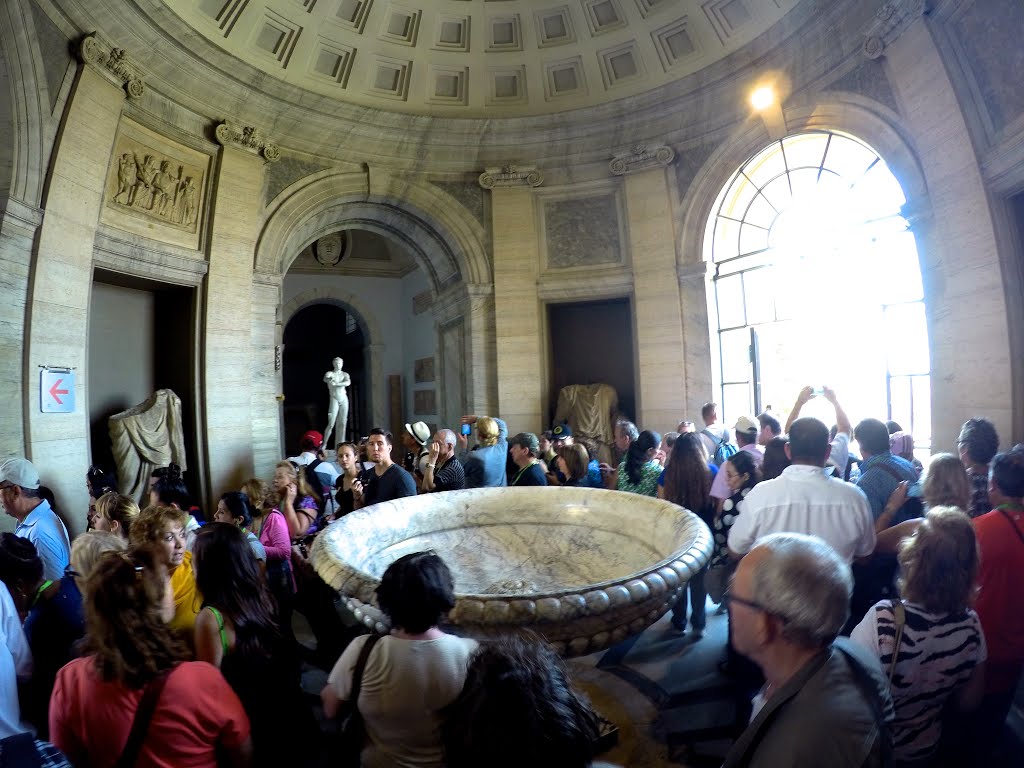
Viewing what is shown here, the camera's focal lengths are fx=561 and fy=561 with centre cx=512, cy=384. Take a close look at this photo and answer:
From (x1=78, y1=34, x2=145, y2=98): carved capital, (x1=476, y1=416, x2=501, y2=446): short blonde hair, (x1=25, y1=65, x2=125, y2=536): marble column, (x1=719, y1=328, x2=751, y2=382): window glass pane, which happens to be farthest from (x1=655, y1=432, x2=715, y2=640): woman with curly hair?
(x1=78, y1=34, x2=145, y2=98): carved capital

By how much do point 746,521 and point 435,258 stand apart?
842 cm

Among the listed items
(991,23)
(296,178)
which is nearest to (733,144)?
(991,23)

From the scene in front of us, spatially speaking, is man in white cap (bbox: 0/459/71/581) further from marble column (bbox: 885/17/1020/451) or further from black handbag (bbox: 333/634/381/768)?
marble column (bbox: 885/17/1020/451)

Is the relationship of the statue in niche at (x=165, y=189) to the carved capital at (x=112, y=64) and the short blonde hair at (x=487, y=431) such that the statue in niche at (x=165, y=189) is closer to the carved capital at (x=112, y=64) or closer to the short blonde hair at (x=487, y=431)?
the carved capital at (x=112, y=64)

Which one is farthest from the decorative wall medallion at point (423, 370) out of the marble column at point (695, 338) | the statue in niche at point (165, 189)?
the statue in niche at point (165, 189)

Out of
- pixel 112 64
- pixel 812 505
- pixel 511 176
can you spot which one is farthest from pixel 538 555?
pixel 511 176

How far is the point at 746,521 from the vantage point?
8.28 ft

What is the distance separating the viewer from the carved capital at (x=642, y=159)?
8688mm

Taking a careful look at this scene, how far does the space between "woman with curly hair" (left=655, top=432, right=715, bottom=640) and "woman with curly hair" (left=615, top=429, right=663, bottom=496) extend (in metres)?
0.34

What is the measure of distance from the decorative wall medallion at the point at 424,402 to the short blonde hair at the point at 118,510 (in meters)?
8.06

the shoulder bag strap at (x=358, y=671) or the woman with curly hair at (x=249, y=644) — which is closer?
the shoulder bag strap at (x=358, y=671)

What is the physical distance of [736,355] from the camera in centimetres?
848

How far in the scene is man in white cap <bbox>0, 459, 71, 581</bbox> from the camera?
126 inches

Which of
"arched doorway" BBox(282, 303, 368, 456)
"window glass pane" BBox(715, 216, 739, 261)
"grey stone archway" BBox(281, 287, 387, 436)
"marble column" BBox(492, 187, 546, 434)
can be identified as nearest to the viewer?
"window glass pane" BBox(715, 216, 739, 261)
